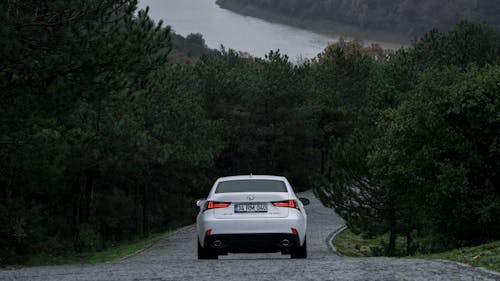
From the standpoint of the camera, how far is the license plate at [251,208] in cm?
1295

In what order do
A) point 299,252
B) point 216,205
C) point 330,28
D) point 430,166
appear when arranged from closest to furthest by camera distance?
point 216,205 < point 299,252 < point 430,166 < point 330,28

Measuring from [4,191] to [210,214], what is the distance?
90.8 feet

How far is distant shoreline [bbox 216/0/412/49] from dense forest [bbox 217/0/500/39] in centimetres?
66

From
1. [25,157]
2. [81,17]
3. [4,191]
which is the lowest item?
[4,191]

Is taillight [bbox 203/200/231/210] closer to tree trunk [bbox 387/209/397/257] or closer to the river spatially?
tree trunk [bbox 387/209/397/257]

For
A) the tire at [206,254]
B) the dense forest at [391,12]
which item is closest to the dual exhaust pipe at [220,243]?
the tire at [206,254]

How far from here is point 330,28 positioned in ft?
519

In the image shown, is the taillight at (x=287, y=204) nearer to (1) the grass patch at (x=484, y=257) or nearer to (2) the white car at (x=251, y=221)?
(2) the white car at (x=251, y=221)

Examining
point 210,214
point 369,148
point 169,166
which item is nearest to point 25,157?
point 210,214

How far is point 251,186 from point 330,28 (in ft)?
484

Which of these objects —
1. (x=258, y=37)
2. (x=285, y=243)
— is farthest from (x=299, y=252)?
(x=258, y=37)

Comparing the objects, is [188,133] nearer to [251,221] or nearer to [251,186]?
[251,186]

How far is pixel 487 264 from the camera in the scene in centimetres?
1051

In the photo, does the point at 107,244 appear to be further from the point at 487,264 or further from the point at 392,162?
the point at 487,264
